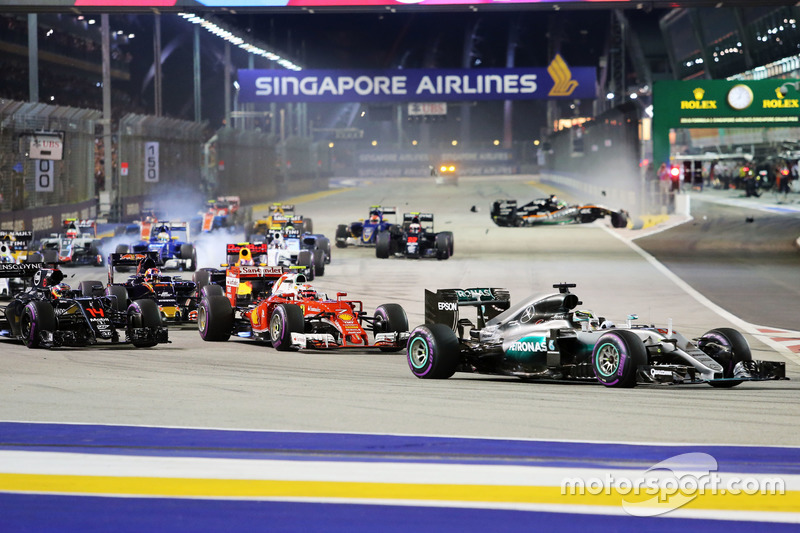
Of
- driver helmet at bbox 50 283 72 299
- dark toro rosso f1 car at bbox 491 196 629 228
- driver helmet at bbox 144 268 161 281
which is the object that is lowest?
driver helmet at bbox 50 283 72 299

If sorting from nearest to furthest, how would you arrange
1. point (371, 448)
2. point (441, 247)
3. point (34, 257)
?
point (371, 448) → point (34, 257) → point (441, 247)

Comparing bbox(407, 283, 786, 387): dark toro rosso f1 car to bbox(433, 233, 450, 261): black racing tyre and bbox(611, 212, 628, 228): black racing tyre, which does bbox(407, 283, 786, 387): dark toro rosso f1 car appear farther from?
bbox(611, 212, 628, 228): black racing tyre

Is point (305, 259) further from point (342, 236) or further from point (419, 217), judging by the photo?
point (342, 236)

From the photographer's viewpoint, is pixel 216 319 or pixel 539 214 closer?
pixel 216 319

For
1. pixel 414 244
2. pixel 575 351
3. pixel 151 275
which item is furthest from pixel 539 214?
pixel 575 351

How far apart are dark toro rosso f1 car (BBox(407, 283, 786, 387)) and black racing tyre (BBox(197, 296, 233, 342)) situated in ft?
13.6

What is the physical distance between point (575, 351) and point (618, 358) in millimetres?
821

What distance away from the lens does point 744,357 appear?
40.0 ft

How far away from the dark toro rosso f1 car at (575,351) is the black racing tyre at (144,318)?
4244 millimetres

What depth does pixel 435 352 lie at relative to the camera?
12867 millimetres

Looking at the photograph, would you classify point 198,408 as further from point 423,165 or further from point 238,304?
point 423,165

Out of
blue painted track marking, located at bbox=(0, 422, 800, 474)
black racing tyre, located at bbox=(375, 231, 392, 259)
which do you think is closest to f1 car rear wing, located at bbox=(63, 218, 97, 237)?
black racing tyre, located at bbox=(375, 231, 392, 259)

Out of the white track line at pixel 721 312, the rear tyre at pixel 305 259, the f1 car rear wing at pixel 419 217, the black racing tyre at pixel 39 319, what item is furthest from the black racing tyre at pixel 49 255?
the white track line at pixel 721 312

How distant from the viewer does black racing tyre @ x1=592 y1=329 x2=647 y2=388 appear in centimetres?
1151
